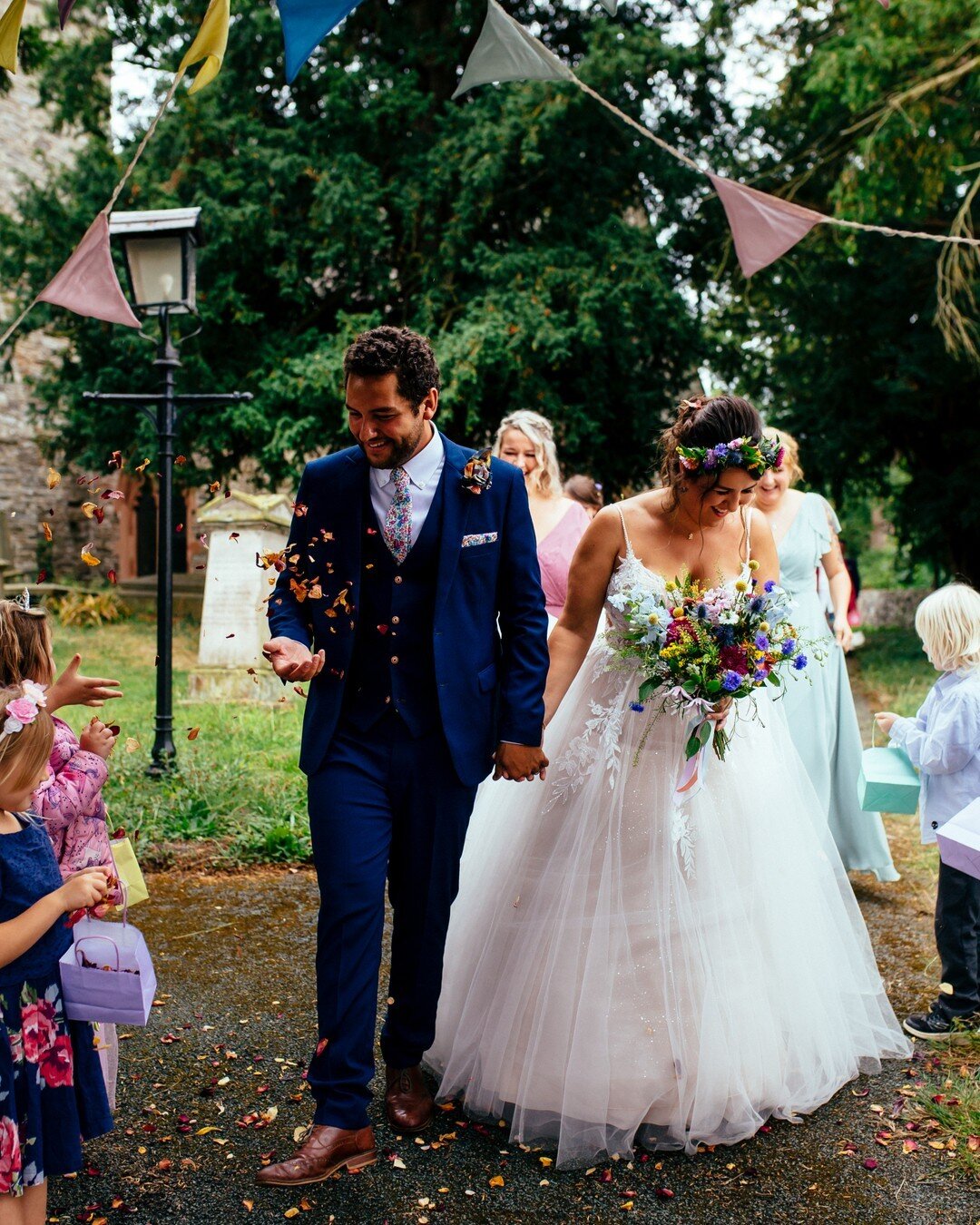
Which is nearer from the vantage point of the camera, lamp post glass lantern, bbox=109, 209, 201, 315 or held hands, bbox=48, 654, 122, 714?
held hands, bbox=48, 654, 122, 714

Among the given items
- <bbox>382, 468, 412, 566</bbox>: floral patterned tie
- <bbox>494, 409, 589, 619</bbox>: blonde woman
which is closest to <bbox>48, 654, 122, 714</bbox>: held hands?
<bbox>382, 468, 412, 566</bbox>: floral patterned tie

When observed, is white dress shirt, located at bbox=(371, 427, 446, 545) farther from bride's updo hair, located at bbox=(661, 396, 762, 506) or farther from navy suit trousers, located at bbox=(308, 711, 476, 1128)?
bride's updo hair, located at bbox=(661, 396, 762, 506)

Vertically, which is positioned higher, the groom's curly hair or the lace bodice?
the groom's curly hair

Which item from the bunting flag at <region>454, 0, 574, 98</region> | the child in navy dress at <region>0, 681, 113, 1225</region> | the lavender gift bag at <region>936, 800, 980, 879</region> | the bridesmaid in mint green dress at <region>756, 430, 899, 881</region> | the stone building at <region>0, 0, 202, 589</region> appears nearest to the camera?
the child in navy dress at <region>0, 681, 113, 1225</region>

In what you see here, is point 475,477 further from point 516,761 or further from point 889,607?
point 889,607

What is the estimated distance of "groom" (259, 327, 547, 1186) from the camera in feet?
9.93

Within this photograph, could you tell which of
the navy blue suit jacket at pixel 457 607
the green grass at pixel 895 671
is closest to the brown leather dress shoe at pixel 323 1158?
the navy blue suit jacket at pixel 457 607

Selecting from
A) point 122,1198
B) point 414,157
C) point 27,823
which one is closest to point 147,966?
point 27,823

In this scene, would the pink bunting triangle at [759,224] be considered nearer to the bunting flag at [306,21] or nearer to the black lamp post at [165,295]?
the bunting flag at [306,21]

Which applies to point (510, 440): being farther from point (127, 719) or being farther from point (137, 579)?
point (137, 579)

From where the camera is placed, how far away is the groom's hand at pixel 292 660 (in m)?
2.87

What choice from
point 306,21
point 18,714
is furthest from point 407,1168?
point 306,21

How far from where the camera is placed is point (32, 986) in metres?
2.46

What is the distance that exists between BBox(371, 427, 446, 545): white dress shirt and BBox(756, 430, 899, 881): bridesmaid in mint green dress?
2.67 metres
